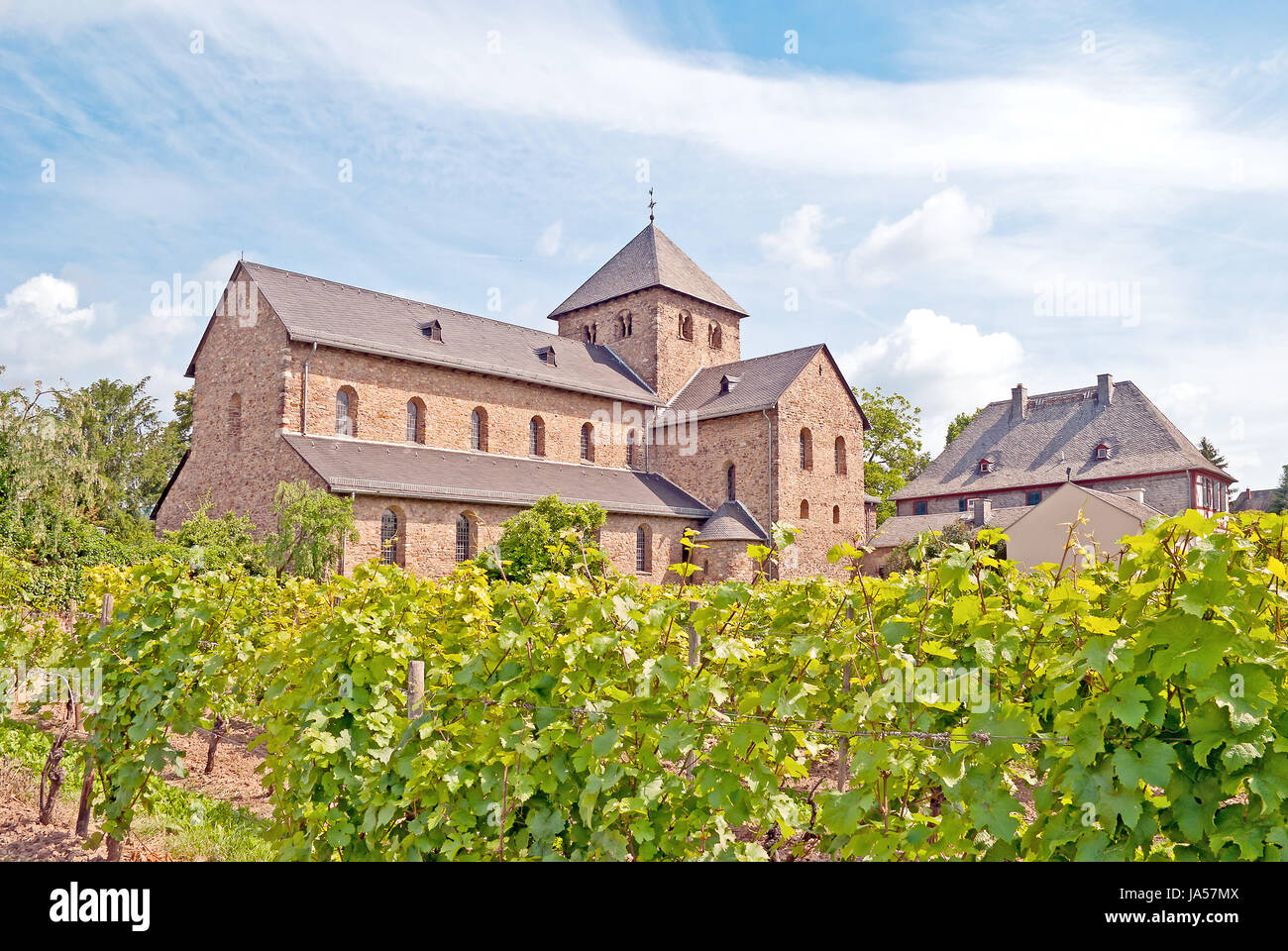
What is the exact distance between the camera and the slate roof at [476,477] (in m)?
23.5

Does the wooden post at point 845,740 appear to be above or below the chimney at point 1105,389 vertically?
below

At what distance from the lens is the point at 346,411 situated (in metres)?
26.7

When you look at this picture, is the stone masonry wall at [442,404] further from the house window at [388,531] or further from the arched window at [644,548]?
the arched window at [644,548]

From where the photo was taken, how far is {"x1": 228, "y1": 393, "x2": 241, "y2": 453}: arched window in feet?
85.8

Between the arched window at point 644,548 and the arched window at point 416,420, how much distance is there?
7844mm

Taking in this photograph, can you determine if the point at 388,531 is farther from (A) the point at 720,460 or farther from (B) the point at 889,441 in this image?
(B) the point at 889,441

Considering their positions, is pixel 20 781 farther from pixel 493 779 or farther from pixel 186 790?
pixel 493 779

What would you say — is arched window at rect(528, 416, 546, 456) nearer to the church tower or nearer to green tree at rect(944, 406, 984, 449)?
the church tower

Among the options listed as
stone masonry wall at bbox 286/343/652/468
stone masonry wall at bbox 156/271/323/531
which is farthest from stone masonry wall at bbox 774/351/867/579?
stone masonry wall at bbox 156/271/323/531

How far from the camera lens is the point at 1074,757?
102 inches

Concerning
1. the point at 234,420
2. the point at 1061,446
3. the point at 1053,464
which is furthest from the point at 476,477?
the point at 1061,446

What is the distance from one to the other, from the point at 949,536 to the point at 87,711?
108ft

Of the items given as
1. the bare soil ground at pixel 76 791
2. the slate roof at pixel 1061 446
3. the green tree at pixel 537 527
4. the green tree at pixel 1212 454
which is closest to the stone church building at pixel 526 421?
the green tree at pixel 537 527
